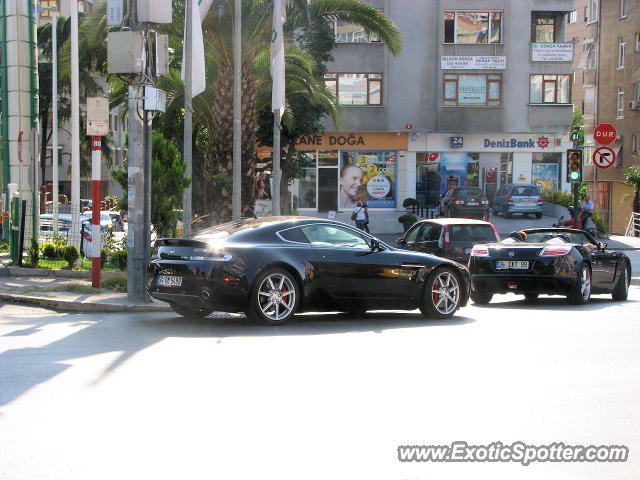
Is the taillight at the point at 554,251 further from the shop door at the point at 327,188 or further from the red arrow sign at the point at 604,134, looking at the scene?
the shop door at the point at 327,188

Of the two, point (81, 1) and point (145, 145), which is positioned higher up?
point (81, 1)

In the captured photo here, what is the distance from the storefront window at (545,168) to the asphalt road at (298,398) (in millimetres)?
38594

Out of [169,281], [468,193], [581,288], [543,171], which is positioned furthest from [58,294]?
[543,171]

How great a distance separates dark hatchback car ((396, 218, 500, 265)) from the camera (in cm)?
1881

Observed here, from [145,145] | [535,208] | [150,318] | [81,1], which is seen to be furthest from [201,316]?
[81,1]

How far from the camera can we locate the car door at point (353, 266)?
37.0 ft

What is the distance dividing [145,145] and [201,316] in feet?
9.38

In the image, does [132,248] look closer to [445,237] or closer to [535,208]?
[445,237]

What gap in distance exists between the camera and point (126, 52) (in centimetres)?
1252

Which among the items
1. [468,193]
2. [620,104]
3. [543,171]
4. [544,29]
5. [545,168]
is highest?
[544,29]

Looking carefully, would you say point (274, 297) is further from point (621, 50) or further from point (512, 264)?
point (621, 50)

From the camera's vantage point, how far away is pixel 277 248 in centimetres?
1090

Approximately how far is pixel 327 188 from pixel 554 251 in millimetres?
33881

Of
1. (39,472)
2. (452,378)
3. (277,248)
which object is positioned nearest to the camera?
(39,472)
